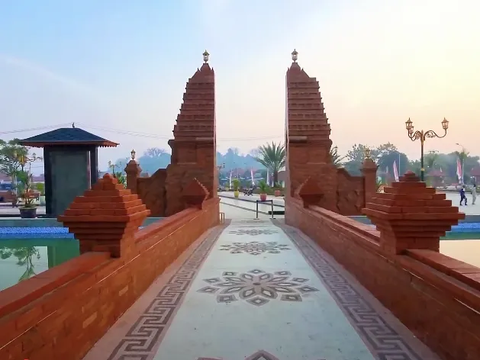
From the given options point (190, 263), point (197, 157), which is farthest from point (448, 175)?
point (190, 263)

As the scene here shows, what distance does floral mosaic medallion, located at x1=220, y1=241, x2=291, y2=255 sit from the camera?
6668mm

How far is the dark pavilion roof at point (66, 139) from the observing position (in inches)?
525

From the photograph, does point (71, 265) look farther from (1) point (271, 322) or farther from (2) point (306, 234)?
(2) point (306, 234)

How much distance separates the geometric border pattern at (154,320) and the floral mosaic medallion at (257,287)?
31 cm

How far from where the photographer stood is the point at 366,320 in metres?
3.37

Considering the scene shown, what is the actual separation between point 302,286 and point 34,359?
116 inches

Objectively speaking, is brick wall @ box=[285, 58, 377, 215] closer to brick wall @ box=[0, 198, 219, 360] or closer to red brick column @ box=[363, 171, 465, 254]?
brick wall @ box=[0, 198, 219, 360]

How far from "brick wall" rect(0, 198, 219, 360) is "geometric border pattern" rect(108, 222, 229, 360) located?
19cm

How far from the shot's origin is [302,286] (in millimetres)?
4441

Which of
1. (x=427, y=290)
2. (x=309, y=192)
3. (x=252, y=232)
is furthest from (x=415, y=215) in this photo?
(x=252, y=232)

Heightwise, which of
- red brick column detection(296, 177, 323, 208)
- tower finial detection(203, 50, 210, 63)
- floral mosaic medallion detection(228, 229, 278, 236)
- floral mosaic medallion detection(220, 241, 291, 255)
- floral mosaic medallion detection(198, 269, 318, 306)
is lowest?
floral mosaic medallion detection(228, 229, 278, 236)

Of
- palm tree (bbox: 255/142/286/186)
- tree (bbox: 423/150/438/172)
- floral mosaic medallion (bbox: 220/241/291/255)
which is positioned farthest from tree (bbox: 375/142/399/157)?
floral mosaic medallion (bbox: 220/241/291/255)

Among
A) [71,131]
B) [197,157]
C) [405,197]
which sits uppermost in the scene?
[71,131]

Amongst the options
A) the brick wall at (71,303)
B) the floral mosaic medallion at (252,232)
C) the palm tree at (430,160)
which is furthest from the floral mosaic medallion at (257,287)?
the palm tree at (430,160)
